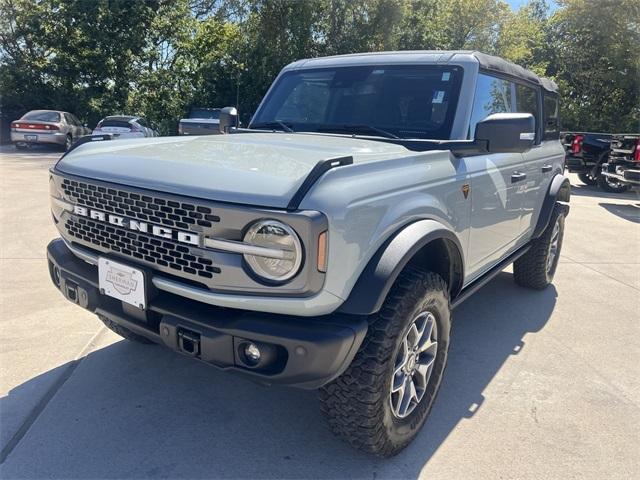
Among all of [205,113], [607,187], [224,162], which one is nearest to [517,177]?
[224,162]

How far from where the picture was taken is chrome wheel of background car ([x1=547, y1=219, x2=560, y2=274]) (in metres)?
5.08

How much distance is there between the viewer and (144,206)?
90.2 inches

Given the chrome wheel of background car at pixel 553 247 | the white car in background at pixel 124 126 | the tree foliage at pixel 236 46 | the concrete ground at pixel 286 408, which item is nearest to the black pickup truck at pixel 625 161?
the chrome wheel of background car at pixel 553 247

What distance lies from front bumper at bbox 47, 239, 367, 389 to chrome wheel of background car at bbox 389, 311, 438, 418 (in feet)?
1.50

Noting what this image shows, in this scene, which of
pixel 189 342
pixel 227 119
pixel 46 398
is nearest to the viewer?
pixel 189 342

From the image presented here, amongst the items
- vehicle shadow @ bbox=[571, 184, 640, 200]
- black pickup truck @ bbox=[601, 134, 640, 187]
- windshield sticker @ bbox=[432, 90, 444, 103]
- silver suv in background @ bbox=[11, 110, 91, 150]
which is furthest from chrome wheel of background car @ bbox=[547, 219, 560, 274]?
silver suv in background @ bbox=[11, 110, 91, 150]

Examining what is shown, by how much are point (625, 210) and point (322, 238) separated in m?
10.9

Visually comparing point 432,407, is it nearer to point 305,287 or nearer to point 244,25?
point 305,287

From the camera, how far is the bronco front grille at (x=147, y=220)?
2145mm

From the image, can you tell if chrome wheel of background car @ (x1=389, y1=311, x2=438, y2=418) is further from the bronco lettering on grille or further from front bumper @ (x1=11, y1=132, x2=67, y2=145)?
front bumper @ (x1=11, y1=132, x2=67, y2=145)

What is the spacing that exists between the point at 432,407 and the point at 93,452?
1.72 meters

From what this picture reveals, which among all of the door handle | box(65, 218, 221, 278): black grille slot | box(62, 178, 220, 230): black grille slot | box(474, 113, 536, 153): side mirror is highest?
box(474, 113, 536, 153): side mirror

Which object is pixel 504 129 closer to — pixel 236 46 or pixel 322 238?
pixel 322 238

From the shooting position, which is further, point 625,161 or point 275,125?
point 625,161
